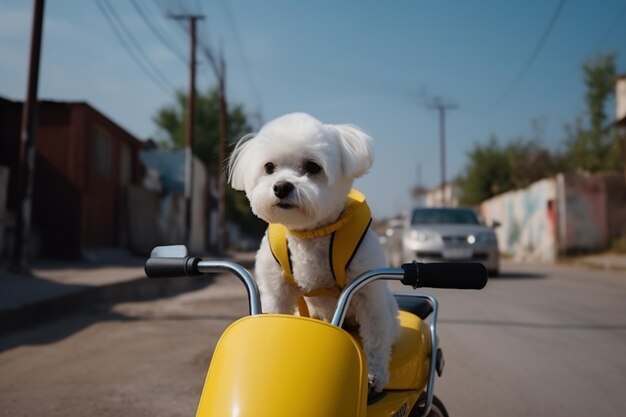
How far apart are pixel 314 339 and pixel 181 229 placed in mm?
26363

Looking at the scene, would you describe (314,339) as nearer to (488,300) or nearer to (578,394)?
(578,394)

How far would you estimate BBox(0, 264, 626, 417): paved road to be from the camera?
3.71 meters

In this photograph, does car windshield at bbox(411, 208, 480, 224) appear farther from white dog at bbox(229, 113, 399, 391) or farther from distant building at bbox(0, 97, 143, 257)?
white dog at bbox(229, 113, 399, 391)

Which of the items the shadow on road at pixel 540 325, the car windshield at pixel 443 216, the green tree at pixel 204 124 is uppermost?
the green tree at pixel 204 124

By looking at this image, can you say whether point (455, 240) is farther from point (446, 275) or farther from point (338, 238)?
point (446, 275)

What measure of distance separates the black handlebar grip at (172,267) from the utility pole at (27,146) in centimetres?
971

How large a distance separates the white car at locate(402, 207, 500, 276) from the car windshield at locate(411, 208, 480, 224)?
0.26m

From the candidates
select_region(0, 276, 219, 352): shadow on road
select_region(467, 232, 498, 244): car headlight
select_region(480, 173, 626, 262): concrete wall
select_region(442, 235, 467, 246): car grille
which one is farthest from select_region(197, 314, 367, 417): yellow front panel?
select_region(480, 173, 626, 262): concrete wall

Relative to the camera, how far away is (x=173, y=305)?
28.6 feet

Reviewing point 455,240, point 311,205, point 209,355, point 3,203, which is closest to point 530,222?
point 455,240

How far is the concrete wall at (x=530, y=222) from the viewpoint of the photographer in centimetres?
2269

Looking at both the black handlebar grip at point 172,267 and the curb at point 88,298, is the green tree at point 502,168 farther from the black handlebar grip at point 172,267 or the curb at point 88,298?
the black handlebar grip at point 172,267

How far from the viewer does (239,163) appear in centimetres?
241

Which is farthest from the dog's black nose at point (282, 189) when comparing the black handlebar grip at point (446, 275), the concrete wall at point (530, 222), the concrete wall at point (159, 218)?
the concrete wall at point (159, 218)
